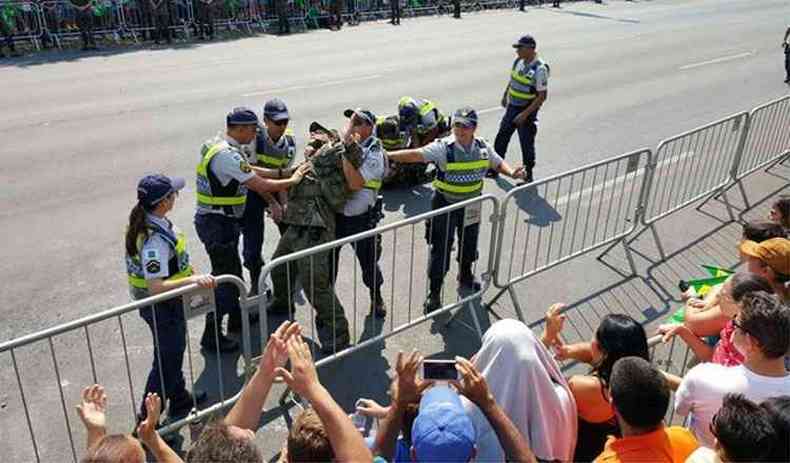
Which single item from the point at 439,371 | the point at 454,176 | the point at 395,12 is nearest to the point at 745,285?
the point at 439,371

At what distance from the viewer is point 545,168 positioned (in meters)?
9.79

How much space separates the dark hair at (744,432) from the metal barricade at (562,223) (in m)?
2.96

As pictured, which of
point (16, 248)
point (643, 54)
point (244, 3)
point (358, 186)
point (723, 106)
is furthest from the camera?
point (244, 3)

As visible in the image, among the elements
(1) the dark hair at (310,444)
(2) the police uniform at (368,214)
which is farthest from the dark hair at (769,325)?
(2) the police uniform at (368,214)

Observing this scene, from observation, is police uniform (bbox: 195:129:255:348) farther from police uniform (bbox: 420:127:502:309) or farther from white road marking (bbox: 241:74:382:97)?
white road marking (bbox: 241:74:382:97)

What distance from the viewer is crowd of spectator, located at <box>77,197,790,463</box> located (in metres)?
2.49

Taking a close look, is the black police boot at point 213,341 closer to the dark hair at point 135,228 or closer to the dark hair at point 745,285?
the dark hair at point 135,228

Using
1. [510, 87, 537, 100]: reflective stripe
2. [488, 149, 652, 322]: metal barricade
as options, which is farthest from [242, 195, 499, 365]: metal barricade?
[510, 87, 537, 100]: reflective stripe

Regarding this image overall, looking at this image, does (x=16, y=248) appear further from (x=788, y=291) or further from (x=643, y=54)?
(x=643, y=54)

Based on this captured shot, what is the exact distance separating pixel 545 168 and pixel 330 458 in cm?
787

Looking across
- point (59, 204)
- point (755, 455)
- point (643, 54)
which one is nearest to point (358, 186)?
point (755, 455)

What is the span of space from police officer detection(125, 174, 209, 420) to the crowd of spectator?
104cm

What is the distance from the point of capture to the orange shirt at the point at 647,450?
8.93 ft

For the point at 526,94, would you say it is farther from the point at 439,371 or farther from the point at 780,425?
the point at 780,425
